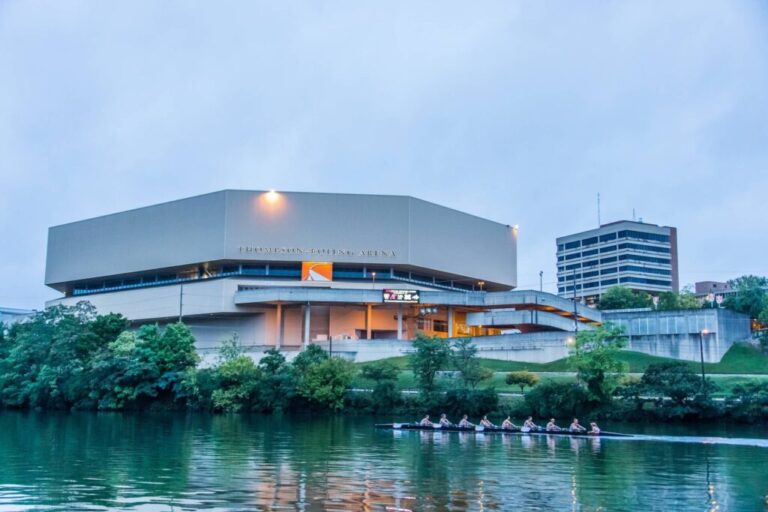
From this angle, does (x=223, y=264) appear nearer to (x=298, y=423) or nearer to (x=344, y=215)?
(x=344, y=215)

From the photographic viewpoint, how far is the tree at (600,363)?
57.7 m

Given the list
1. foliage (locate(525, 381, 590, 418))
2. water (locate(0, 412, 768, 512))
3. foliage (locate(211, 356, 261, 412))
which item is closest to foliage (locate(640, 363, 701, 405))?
foliage (locate(525, 381, 590, 418))

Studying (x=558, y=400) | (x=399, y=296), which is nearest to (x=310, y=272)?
(x=399, y=296)

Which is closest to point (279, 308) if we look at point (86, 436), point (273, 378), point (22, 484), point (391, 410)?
point (273, 378)

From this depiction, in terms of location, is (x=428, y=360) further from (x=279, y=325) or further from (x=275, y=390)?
(x=279, y=325)

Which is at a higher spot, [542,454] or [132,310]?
[132,310]

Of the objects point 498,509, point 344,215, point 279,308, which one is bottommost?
point 498,509

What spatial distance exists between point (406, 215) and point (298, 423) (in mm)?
49557

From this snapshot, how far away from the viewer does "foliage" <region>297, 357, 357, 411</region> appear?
67125 mm

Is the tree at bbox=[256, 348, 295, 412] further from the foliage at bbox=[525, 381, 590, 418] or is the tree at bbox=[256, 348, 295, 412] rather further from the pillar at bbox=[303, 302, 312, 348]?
the pillar at bbox=[303, 302, 312, 348]

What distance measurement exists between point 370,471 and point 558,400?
3286 centimetres

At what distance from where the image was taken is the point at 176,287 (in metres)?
104

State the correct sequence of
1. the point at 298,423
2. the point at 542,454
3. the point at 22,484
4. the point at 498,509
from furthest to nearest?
the point at 298,423
the point at 542,454
the point at 22,484
the point at 498,509

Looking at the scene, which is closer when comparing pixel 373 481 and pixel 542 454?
pixel 373 481
